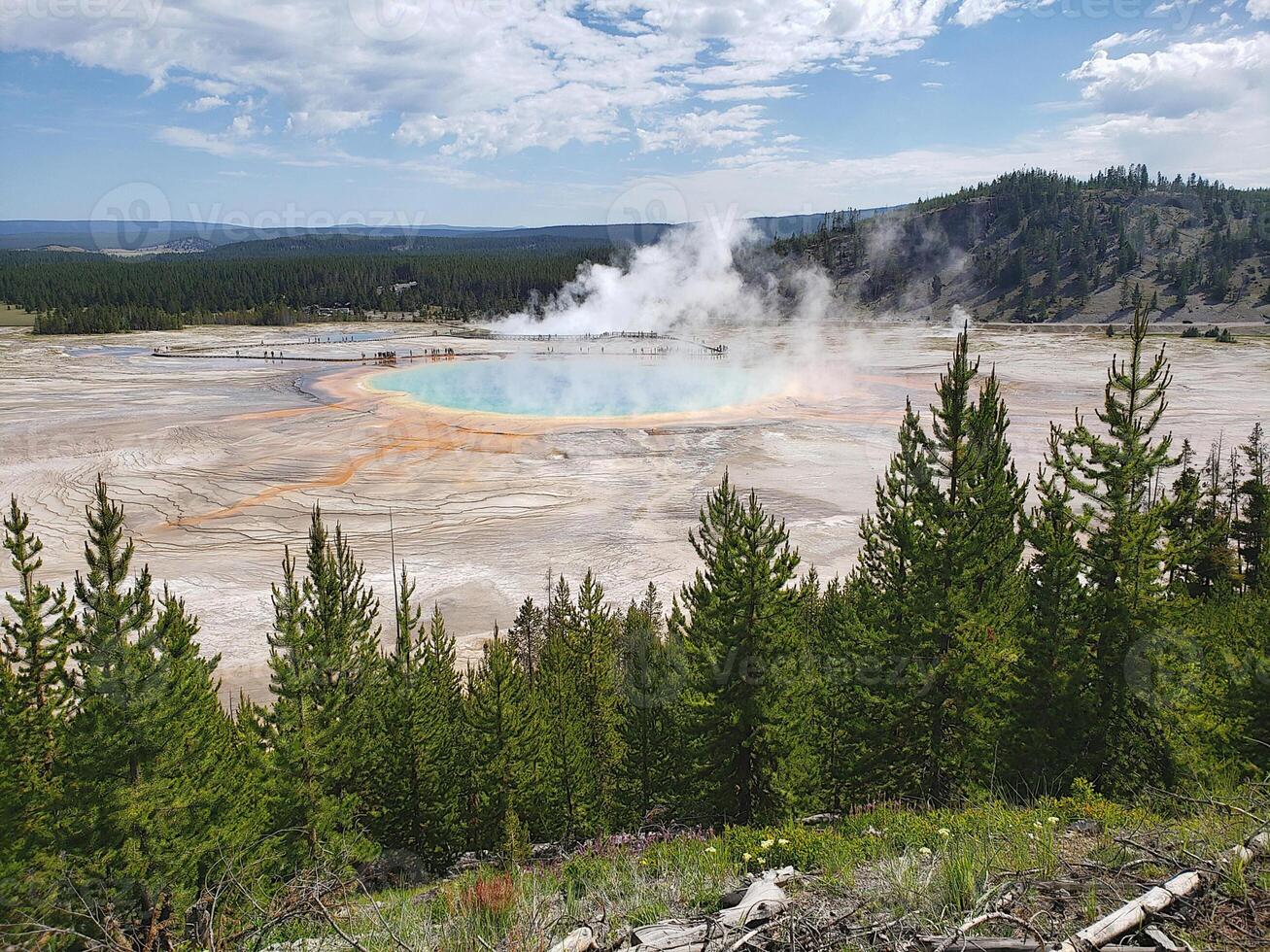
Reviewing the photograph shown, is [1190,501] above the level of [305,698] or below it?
above

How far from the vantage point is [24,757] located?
15.0 metres

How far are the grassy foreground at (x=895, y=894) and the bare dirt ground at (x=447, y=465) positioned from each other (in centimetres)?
2033

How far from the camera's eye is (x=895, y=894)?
5516mm

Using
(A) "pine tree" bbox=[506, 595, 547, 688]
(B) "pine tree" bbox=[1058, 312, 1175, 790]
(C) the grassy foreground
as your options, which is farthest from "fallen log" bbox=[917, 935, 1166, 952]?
(A) "pine tree" bbox=[506, 595, 547, 688]


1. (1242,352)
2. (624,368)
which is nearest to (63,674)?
(624,368)

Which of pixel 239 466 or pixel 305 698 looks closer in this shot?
pixel 305 698

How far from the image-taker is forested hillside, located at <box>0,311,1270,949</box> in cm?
1302

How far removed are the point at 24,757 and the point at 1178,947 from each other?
58.3ft

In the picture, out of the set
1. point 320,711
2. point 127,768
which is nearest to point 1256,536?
point 320,711

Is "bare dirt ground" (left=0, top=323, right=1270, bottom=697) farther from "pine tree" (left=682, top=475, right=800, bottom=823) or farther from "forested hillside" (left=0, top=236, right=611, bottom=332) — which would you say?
"forested hillside" (left=0, top=236, right=611, bottom=332)

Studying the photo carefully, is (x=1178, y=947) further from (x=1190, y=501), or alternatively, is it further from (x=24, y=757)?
(x=24, y=757)

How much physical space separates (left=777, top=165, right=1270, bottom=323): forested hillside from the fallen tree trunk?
12501 centimetres

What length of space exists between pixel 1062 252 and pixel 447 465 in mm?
125991

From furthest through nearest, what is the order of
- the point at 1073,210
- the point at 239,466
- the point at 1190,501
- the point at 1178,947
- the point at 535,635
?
the point at 1073,210
the point at 239,466
the point at 535,635
the point at 1190,501
the point at 1178,947
